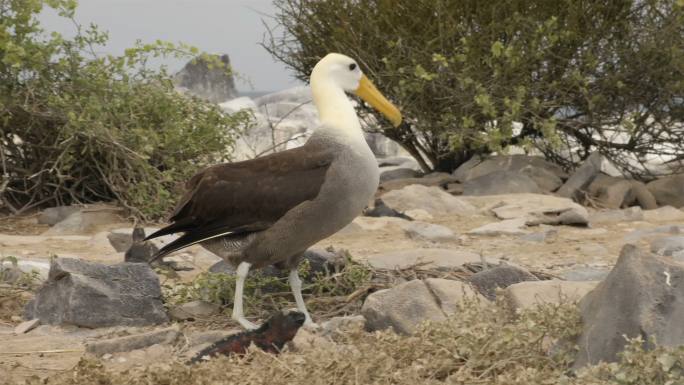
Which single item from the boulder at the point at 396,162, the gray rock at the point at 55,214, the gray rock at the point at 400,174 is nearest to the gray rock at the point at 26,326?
the gray rock at the point at 55,214

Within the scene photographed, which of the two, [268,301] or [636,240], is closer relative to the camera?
[268,301]

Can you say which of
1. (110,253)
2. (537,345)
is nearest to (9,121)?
(110,253)

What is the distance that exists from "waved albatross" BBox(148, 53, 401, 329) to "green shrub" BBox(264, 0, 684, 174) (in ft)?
18.4

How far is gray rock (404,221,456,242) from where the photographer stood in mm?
8336

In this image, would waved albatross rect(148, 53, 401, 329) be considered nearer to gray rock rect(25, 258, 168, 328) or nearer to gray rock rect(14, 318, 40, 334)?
gray rock rect(25, 258, 168, 328)

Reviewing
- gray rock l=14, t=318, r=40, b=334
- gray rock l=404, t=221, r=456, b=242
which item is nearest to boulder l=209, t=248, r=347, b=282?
gray rock l=14, t=318, r=40, b=334

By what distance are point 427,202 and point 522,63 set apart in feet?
7.15

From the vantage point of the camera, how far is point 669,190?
11.7m

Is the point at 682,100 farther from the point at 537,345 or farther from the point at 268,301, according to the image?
the point at 537,345

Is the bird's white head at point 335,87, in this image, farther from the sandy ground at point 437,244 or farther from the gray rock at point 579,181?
the gray rock at point 579,181

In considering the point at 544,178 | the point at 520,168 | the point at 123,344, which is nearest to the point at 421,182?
the point at 520,168

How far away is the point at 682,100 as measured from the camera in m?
12.3

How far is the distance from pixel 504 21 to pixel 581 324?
24.6 ft

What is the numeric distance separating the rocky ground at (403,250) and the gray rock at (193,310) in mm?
36
